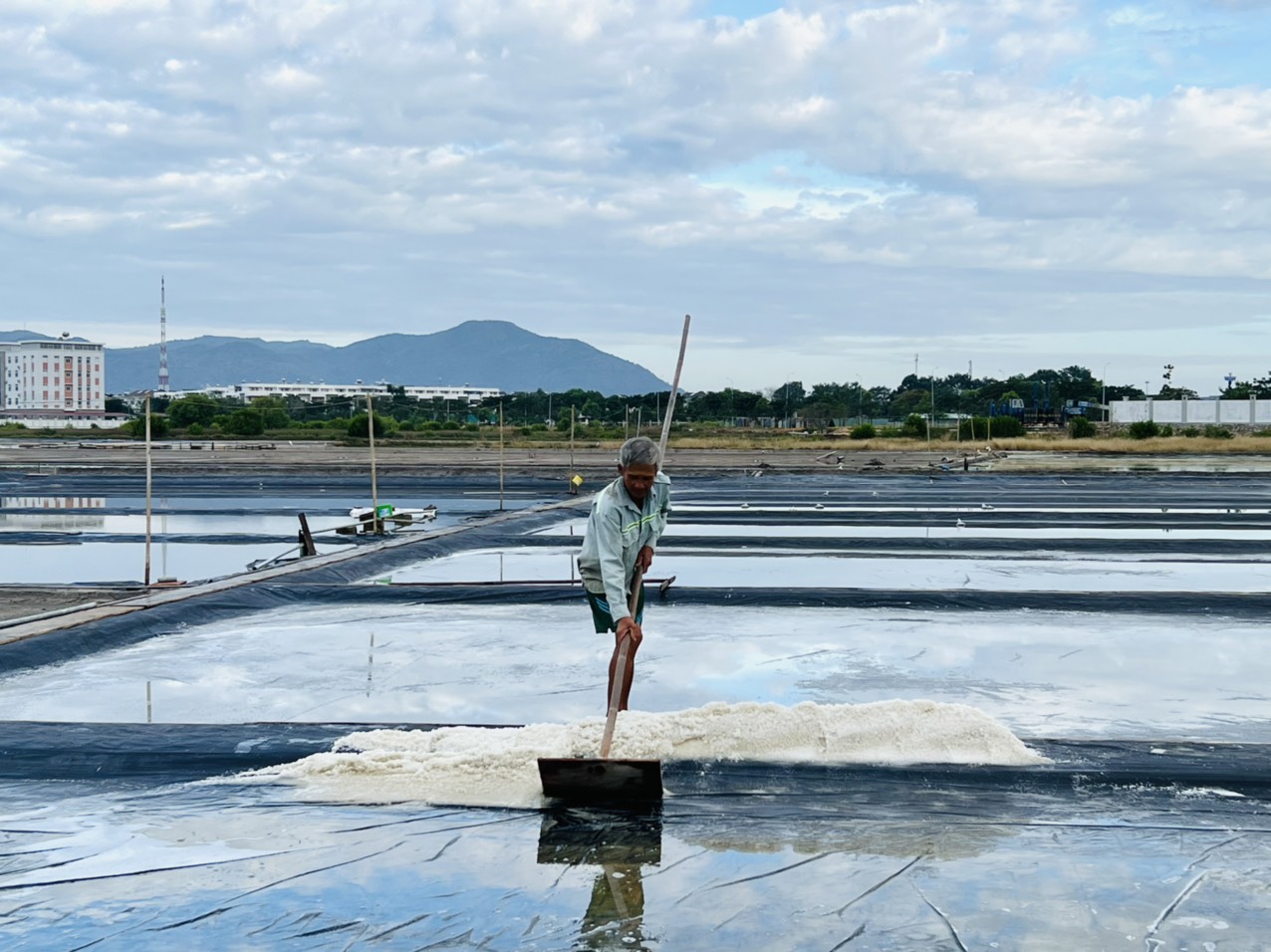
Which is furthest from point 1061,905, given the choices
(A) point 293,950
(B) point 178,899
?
(B) point 178,899

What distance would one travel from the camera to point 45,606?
357 inches

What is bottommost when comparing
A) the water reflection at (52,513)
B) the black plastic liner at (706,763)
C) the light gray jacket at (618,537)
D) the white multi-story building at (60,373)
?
the water reflection at (52,513)

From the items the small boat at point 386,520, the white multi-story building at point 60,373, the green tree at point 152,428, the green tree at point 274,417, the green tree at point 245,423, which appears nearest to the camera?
the small boat at point 386,520

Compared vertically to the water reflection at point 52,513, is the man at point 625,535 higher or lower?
higher

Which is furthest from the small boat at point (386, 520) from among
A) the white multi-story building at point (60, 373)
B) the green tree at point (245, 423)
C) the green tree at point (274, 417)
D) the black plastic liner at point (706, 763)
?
the white multi-story building at point (60, 373)

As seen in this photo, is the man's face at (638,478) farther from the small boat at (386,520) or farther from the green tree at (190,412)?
the green tree at (190,412)

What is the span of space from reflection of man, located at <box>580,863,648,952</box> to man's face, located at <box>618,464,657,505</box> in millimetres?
1132

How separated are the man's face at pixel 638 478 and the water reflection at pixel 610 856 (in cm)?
94

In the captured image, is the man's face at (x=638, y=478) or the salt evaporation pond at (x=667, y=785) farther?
the man's face at (x=638, y=478)

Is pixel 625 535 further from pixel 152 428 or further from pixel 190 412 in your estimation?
pixel 190 412

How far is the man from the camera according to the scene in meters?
4.00

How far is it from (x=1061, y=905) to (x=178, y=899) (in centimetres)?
209

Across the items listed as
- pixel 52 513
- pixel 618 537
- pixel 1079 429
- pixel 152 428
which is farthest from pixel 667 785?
pixel 152 428

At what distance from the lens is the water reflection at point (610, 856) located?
2994 millimetres
